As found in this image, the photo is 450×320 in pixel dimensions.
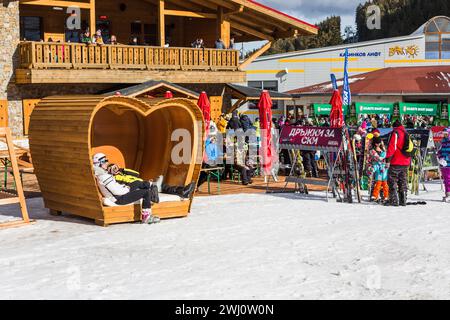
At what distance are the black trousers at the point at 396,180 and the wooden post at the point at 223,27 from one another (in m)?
13.7

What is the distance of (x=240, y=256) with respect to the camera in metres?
9.15

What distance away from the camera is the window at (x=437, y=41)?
127 ft

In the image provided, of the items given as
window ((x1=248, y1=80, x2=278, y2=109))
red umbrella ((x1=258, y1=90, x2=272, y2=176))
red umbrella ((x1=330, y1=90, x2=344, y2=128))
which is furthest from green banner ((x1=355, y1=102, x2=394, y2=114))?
window ((x1=248, y1=80, x2=278, y2=109))

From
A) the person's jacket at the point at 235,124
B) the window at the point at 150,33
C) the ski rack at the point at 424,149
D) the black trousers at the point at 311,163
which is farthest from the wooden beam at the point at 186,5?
the ski rack at the point at 424,149

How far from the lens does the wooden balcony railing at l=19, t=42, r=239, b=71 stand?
67.3 feet

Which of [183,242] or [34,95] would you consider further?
[34,95]

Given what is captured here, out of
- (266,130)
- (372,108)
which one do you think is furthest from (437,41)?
(266,130)

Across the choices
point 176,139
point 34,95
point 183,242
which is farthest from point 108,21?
point 183,242

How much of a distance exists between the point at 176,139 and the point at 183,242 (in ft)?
11.7

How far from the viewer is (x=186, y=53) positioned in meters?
24.0

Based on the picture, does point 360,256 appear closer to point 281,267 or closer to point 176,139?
point 281,267

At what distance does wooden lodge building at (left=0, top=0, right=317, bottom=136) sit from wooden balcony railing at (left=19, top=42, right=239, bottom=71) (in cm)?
3

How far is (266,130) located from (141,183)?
5778 mm

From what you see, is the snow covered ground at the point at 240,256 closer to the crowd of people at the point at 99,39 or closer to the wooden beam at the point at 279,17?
the crowd of people at the point at 99,39
